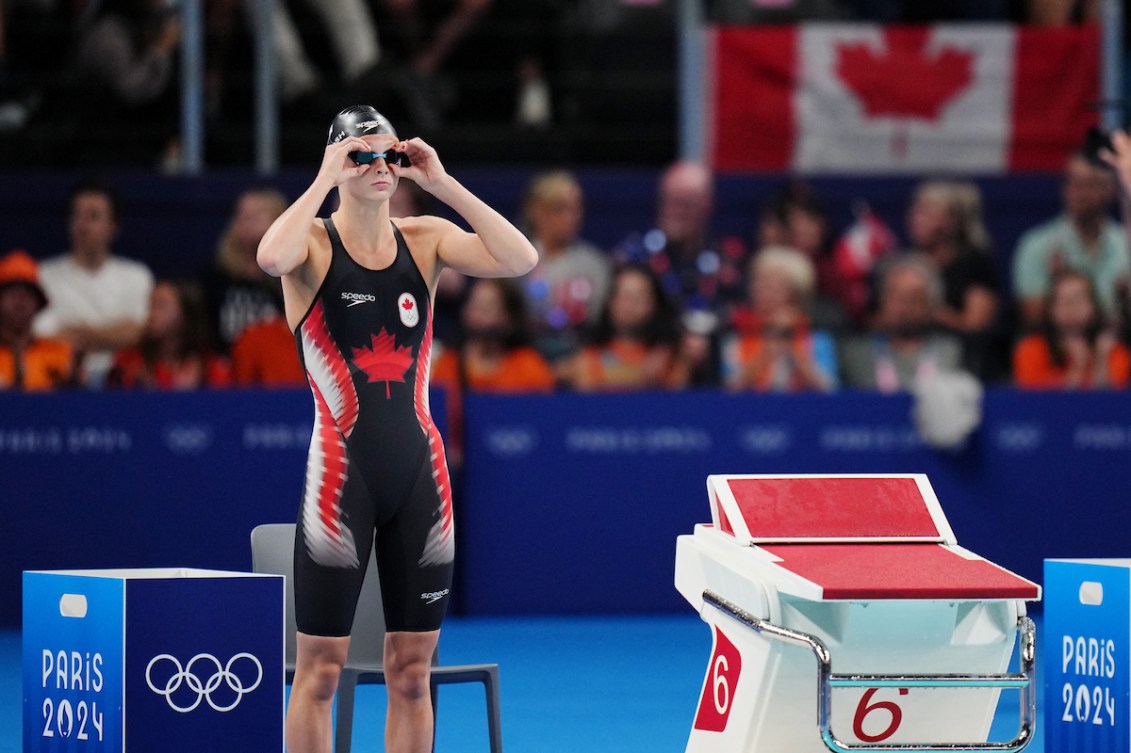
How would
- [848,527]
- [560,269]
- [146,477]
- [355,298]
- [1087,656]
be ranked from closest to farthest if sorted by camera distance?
[355,298] → [1087,656] → [848,527] → [146,477] → [560,269]

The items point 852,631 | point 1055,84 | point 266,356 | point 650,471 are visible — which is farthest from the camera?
point 1055,84

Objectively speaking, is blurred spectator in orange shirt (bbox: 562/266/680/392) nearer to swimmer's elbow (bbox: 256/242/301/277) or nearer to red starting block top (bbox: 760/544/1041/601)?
red starting block top (bbox: 760/544/1041/601)

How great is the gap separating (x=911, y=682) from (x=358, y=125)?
201 cm

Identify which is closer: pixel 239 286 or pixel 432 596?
pixel 432 596

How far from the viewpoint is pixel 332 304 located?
4.98m

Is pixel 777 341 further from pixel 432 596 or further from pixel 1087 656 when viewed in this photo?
pixel 432 596

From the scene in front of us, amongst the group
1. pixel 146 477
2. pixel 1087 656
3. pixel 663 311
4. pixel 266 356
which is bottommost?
pixel 146 477

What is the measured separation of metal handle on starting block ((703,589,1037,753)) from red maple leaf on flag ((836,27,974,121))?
6.52 meters

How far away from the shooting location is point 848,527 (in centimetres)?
531

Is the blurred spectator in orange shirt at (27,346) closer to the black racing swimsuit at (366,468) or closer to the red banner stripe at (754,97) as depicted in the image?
the red banner stripe at (754,97)

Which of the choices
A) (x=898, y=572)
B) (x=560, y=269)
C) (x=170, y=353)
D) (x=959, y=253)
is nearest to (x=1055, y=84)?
(x=959, y=253)

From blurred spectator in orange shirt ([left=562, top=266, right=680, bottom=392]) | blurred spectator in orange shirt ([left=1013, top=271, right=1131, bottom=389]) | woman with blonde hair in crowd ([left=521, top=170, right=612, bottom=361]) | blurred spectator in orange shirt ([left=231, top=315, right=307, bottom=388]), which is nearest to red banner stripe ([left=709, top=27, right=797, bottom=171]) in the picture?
woman with blonde hair in crowd ([left=521, top=170, right=612, bottom=361])

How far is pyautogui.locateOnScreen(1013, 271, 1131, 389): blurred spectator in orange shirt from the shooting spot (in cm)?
963

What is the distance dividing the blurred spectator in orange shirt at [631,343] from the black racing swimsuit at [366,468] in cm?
439
